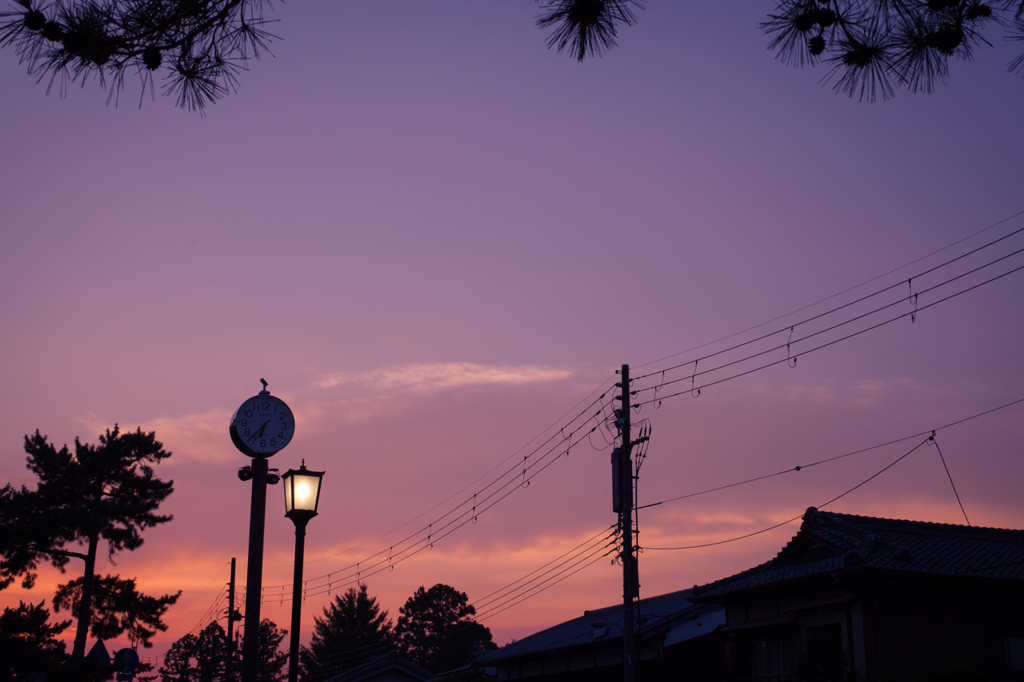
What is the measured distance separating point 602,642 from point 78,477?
76.1 ft

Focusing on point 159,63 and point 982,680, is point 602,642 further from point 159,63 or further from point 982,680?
point 159,63

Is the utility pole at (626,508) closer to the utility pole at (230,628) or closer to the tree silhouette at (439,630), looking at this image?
the utility pole at (230,628)

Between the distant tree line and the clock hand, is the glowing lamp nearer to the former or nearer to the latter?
the clock hand

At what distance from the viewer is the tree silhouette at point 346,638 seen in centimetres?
7362

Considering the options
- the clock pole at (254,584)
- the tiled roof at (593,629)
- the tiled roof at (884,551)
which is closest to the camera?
the clock pole at (254,584)

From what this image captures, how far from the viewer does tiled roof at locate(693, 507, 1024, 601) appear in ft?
64.3

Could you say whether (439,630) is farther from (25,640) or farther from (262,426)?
(262,426)

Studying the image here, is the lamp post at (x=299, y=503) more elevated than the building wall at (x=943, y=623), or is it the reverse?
the lamp post at (x=299, y=503)

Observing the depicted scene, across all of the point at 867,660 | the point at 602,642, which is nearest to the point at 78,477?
the point at 602,642

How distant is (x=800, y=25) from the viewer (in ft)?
21.0

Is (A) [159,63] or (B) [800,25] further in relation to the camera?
(B) [800,25]

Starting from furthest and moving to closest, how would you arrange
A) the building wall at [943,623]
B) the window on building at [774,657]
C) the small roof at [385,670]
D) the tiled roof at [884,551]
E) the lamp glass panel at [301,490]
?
the small roof at [385,670] → the window on building at [774,657] → the tiled roof at [884,551] → the building wall at [943,623] → the lamp glass panel at [301,490]

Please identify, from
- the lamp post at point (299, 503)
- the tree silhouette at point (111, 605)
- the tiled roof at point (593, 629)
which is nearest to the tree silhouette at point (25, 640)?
the tree silhouette at point (111, 605)

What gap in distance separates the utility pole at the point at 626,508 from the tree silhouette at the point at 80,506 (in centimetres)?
2328
